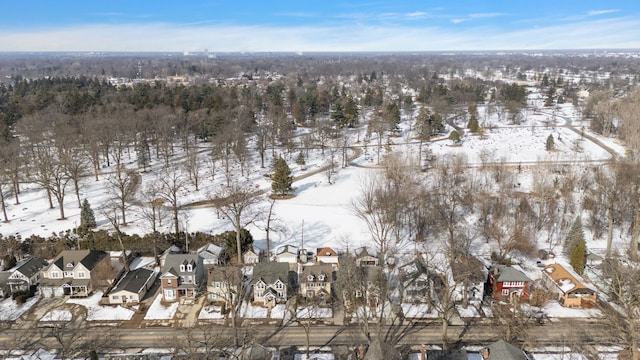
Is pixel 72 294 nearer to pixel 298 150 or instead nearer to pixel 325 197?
pixel 325 197

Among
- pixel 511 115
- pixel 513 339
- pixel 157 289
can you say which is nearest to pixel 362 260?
pixel 513 339

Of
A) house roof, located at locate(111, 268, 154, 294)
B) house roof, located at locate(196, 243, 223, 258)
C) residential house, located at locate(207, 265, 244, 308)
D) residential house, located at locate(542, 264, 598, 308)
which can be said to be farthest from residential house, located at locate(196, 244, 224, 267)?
residential house, located at locate(542, 264, 598, 308)

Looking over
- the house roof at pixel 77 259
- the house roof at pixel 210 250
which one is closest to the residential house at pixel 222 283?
the house roof at pixel 210 250

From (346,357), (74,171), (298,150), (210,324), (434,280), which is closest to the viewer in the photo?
(346,357)

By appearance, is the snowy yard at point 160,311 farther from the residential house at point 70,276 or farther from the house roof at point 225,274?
the residential house at point 70,276

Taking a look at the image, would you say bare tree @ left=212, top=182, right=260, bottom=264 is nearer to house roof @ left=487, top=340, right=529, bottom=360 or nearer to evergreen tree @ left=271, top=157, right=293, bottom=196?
evergreen tree @ left=271, top=157, right=293, bottom=196

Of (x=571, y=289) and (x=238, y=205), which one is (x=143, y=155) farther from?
(x=571, y=289)
